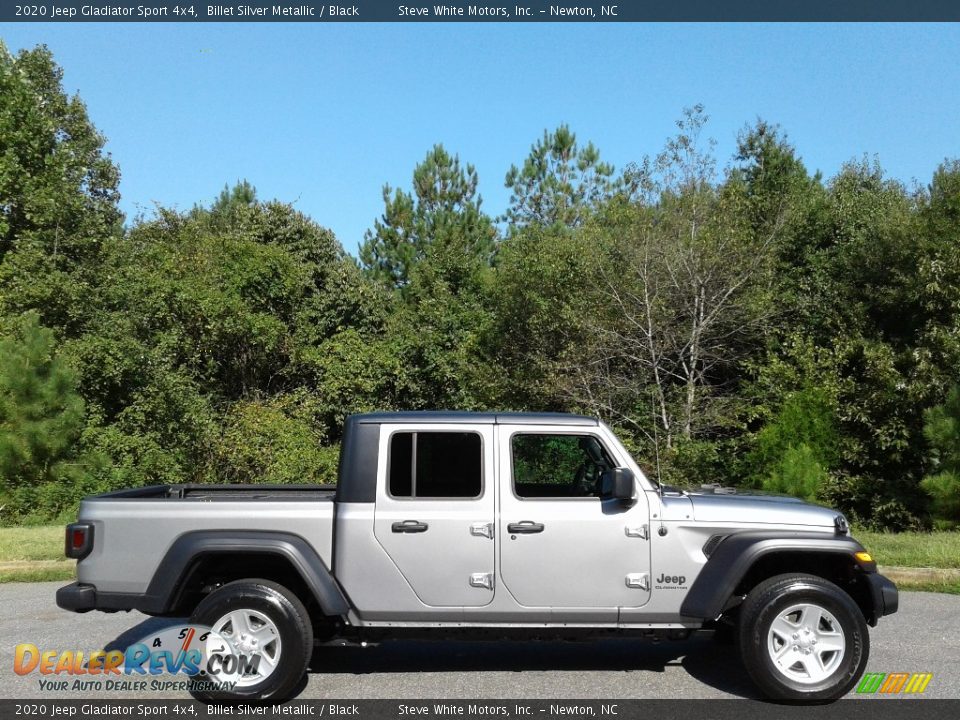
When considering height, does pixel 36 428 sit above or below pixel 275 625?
above

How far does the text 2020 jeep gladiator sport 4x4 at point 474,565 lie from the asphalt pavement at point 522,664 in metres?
0.37

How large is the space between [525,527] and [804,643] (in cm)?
186

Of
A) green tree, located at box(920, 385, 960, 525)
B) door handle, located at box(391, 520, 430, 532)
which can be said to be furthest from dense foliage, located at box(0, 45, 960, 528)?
door handle, located at box(391, 520, 430, 532)

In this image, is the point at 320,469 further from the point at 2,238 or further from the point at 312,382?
the point at 2,238

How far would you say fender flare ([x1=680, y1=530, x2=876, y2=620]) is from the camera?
5652 millimetres

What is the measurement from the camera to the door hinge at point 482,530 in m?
5.81

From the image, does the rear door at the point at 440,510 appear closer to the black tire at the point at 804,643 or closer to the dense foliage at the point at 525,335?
the black tire at the point at 804,643

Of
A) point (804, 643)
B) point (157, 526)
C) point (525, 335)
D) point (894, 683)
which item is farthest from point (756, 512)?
point (525, 335)

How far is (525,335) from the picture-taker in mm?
20703

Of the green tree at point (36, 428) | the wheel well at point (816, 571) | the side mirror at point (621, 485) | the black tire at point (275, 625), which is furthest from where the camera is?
the green tree at point (36, 428)

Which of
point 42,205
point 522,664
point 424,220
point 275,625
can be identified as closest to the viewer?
point 275,625

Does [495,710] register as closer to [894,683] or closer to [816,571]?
[816,571]

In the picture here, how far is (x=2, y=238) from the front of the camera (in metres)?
25.3

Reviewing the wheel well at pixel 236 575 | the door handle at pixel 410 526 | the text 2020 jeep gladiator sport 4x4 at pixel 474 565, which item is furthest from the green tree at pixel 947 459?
the wheel well at pixel 236 575
